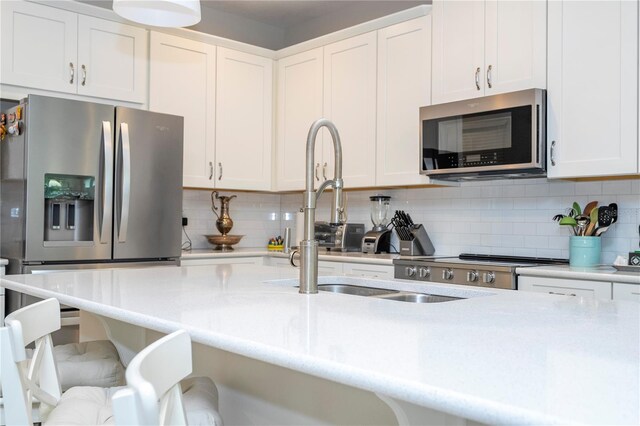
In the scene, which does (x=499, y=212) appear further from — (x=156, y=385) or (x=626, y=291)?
(x=156, y=385)

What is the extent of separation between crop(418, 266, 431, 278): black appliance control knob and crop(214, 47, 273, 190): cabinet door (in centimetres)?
172

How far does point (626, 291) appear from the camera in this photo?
2.76m

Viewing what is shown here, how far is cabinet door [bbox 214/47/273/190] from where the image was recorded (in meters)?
4.64

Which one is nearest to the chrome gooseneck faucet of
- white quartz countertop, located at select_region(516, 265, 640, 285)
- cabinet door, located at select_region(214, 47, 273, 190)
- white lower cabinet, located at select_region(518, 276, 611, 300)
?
white lower cabinet, located at select_region(518, 276, 611, 300)

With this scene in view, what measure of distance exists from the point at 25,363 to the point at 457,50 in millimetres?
3046

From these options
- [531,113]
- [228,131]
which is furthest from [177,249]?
[531,113]

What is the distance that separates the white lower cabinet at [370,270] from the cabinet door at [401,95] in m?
0.59

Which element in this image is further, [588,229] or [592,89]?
[588,229]

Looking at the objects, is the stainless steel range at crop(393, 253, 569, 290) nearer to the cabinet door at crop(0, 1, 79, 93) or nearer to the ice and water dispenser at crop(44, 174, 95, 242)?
the ice and water dispenser at crop(44, 174, 95, 242)

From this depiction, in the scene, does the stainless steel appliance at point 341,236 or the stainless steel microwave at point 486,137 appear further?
the stainless steel appliance at point 341,236

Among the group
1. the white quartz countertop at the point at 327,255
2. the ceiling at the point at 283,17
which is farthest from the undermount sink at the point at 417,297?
the ceiling at the point at 283,17

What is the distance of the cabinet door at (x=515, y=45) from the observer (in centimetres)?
334

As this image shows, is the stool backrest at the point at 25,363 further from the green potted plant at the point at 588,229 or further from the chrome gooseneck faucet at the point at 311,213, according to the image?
the green potted plant at the point at 588,229

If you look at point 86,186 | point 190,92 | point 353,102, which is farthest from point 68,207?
point 353,102
